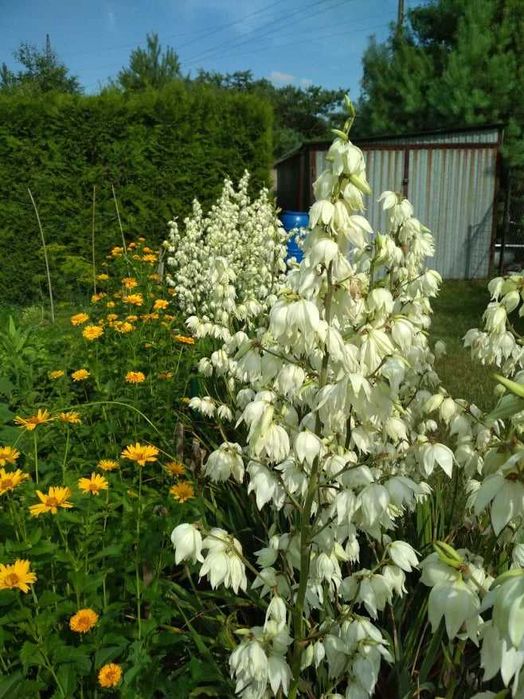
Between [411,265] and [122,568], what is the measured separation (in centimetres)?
137

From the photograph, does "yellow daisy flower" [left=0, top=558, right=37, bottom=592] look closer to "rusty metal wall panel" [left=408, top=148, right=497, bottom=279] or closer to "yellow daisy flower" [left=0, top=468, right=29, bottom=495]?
"yellow daisy flower" [left=0, top=468, right=29, bottom=495]

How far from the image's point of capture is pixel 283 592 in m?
1.45

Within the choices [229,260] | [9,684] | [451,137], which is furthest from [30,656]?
[451,137]

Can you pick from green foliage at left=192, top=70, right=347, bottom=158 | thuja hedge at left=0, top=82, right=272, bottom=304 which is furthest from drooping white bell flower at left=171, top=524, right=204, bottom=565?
green foliage at left=192, top=70, right=347, bottom=158

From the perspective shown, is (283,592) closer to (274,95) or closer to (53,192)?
(53,192)

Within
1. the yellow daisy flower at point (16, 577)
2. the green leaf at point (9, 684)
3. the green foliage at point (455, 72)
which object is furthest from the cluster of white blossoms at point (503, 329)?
the green foliage at point (455, 72)

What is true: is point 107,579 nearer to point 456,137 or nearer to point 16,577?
point 16,577

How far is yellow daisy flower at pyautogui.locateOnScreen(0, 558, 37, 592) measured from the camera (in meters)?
1.53

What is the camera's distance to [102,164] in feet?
28.5

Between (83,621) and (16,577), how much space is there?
193 millimetres

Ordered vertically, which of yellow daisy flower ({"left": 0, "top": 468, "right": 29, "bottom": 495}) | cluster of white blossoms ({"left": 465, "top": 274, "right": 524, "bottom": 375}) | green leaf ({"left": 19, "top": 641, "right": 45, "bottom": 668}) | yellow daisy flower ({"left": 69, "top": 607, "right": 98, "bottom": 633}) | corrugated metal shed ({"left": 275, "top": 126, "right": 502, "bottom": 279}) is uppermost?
corrugated metal shed ({"left": 275, "top": 126, "right": 502, "bottom": 279})

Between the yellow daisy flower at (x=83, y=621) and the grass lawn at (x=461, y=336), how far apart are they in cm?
177

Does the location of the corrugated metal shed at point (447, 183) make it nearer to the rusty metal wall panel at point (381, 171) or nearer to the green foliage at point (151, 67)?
the rusty metal wall panel at point (381, 171)

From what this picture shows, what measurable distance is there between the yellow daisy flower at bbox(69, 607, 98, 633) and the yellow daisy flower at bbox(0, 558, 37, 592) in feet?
0.45
